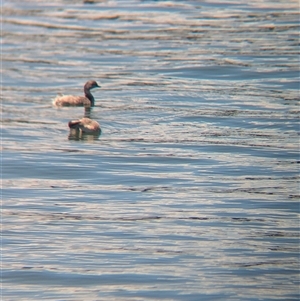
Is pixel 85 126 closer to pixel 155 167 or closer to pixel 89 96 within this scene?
pixel 155 167

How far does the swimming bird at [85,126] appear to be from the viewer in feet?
48.2

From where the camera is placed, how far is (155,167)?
42.3ft

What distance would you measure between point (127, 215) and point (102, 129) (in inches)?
192

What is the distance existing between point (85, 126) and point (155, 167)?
2.18 meters

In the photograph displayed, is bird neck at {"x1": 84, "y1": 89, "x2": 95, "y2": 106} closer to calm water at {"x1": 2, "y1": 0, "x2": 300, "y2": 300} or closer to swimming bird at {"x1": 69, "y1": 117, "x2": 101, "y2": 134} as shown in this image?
calm water at {"x1": 2, "y1": 0, "x2": 300, "y2": 300}

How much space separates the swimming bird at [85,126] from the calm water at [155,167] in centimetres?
16

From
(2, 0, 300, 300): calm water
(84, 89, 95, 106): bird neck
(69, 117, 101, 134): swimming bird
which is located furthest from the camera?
(84, 89, 95, 106): bird neck

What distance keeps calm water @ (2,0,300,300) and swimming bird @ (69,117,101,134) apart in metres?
0.16

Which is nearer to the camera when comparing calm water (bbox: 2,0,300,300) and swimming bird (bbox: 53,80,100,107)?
calm water (bbox: 2,0,300,300)

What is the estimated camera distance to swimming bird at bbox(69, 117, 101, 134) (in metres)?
14.7

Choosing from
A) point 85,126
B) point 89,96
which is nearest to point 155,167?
point 85,126

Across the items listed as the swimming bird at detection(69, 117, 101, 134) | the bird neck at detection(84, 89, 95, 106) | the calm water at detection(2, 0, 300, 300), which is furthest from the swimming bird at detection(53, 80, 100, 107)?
the swimming bird at detection(69, 117, 101, 134)

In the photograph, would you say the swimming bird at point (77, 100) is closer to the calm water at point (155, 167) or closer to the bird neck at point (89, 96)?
the bird neck at point (89, 96)

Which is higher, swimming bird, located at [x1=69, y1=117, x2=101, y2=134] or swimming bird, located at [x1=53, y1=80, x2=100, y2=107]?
swimming bird, located at [x1=53, y1=80, x2=100, y2=107]
